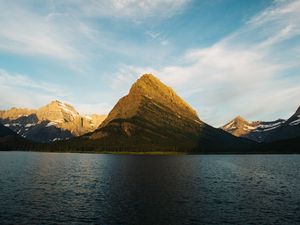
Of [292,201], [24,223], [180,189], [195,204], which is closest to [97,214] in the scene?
[24,223]

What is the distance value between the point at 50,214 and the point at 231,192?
5294 cm

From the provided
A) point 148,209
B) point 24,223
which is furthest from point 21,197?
point 148,209

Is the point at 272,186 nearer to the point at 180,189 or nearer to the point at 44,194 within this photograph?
the point at 180,189

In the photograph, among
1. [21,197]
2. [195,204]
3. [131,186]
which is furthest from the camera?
[131,186]

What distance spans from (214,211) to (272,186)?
49.3 meters

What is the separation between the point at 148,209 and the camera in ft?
236

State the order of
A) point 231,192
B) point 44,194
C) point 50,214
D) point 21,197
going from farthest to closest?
point 231,192 → point 44,194 → point 21,197 → point 50,214

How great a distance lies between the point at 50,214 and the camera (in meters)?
65.8

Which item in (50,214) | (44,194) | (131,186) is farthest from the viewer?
(131,186)

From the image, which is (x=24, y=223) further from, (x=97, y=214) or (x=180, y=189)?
(x=180, y=189)

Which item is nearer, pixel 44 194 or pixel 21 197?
pixel 21 197

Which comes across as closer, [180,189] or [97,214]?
[97,214]

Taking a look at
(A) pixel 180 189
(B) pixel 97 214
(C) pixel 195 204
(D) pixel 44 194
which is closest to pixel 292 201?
(C) pixel 195 204

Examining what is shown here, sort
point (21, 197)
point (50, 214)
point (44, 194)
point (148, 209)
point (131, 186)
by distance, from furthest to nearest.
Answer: point (131, 186) < point (44, 194) < point (21, 197) < point (148, 209) < point (50, 214)
